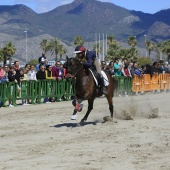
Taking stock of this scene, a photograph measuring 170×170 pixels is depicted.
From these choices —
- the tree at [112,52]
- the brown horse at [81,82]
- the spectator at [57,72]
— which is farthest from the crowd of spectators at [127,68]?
the tree at [112,52]

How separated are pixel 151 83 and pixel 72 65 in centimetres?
1929

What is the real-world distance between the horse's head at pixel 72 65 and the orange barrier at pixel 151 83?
16769mm

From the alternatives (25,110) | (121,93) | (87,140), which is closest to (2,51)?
(121,93)

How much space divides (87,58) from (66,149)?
4.64 meters

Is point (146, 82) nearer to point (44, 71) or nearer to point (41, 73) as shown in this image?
point (44, 71)

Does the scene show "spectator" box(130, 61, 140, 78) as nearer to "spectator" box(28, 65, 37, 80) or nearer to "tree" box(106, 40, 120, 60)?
"spectator" box(28, 65, 37, 80)

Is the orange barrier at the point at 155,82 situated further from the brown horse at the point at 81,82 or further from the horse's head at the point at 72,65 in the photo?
the horse's head at the point at 72,65

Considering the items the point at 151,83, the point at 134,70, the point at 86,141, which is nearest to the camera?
the point at 86,141

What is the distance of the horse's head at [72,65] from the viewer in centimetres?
1537

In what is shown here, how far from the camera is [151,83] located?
34.2 meters

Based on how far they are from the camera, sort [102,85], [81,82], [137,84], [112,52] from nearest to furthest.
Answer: [81,82], [102,85], [137,84], [112,52]

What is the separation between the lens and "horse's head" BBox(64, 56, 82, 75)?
50.4 feet

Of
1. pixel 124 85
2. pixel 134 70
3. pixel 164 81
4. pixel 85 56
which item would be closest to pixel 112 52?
pixel 164 81

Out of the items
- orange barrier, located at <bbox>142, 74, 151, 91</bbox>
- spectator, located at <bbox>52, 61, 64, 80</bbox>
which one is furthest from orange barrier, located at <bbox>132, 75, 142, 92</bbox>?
spectator, located at <bbox>52, 61, 64, 80</bbox>
